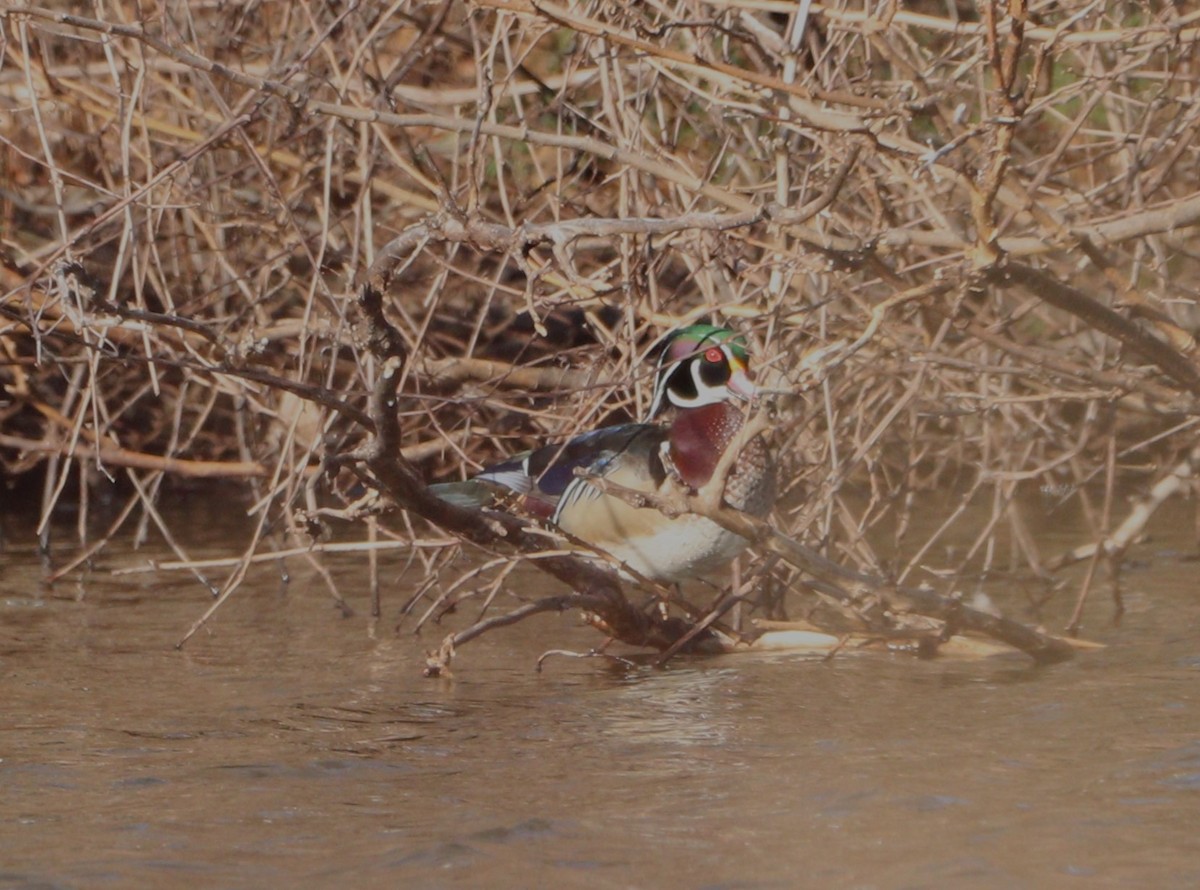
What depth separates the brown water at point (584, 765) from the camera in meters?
2.91

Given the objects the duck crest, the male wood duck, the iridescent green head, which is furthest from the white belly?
the iridescent green head

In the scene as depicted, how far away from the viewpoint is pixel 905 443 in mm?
5250

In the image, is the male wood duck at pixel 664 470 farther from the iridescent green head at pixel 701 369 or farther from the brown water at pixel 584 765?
the brown water at pixel 584 765

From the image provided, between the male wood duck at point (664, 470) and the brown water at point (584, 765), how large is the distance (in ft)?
1.11

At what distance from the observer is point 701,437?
4.56 meters

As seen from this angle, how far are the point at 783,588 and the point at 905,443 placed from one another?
77cm

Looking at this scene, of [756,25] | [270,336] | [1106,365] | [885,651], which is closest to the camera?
[756,25]

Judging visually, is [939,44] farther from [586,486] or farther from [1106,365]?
[586,486]

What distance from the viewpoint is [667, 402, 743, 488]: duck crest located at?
4512 mm

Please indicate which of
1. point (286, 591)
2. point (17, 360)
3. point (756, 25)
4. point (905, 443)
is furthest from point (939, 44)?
point (17, 360)

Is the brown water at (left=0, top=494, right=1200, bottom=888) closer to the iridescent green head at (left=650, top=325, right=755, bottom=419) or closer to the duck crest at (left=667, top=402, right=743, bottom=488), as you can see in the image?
the duck crest at (left=667, top=402, right=743, bottom=488)

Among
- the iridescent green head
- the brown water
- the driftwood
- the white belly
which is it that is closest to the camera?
the brown water

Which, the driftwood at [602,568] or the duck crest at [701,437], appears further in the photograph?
the duck crest at [701,437]

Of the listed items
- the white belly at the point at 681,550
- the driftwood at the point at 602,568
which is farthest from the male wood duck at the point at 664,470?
the driftwood at the point at 602,568
